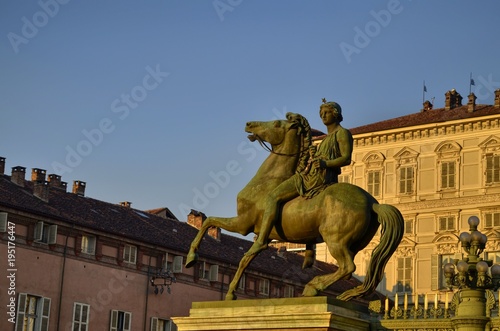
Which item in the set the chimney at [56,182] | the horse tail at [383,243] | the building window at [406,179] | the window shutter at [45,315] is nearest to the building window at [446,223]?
the building window at [406,179]

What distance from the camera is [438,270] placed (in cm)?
4894

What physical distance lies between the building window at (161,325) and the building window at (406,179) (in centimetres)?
1401

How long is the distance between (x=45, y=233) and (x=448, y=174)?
20.5 metres

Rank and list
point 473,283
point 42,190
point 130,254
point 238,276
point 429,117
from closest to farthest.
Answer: point 238,276 < point 473,283 < point 42,190 < point 130,254 < point 429,117

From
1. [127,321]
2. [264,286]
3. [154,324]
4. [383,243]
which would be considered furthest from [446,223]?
[383,243]

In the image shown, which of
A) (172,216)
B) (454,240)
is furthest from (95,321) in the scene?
(454,240)

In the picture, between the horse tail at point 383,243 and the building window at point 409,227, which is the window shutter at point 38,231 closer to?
the building window at point 409,227

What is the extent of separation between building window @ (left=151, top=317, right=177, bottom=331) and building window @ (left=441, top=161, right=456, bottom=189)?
15069mm

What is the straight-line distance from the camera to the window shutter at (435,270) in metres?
48.5

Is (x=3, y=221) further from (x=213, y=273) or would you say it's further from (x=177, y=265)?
(x=213, y=273)

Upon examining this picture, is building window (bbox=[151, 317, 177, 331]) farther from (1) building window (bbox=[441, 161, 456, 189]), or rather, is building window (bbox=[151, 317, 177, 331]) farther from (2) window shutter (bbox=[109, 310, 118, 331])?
(1) building window (bbox=[441, 161, 456, 189])

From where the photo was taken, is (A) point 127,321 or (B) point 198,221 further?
(B) point 198,221

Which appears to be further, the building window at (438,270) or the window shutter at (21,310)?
the building window at (438,270)

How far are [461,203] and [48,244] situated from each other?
809 inches
